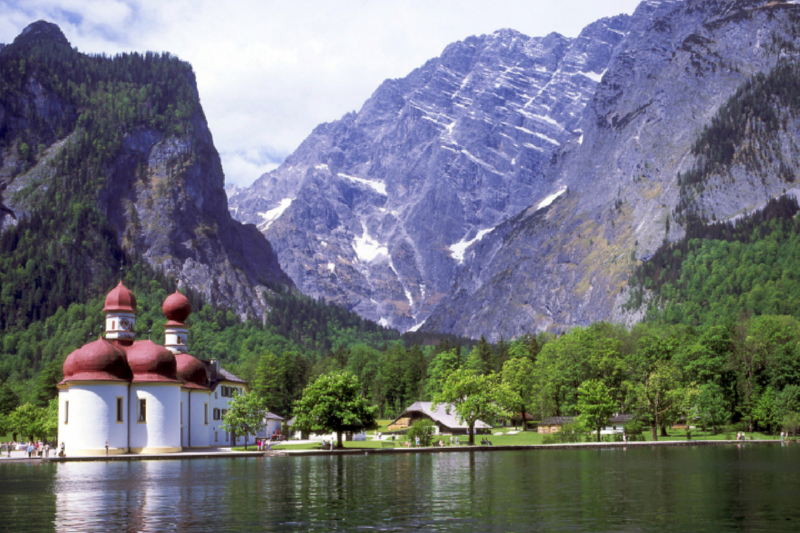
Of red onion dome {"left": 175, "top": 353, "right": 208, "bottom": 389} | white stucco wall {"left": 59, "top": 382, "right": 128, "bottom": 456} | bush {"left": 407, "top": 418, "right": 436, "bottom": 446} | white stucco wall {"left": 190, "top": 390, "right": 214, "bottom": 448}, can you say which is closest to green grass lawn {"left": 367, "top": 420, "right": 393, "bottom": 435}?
bush {"left": 407, "top": 418, "right": 436, "bottom": 446}

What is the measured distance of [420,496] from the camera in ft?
146

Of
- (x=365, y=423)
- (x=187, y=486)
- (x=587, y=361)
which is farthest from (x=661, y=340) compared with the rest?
(x=187, y=486)

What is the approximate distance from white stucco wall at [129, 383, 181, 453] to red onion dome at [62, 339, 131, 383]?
2.90 metres

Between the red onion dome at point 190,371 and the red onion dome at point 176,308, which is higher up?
the red onion dome at point 176,308

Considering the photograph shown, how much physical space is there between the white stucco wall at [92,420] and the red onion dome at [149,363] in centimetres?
347

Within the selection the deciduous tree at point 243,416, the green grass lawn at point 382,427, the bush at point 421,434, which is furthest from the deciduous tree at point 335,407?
the green grass lawn at point 382,427

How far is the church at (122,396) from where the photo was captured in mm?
93000

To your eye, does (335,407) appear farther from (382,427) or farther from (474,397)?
(382,427)

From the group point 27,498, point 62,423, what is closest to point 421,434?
point 62,423

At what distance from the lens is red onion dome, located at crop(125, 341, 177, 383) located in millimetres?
96331

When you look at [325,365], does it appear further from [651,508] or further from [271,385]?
[651,508]

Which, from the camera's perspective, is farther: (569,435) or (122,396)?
(569,435)

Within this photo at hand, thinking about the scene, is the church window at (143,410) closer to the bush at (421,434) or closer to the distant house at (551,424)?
the bush at (421,434)

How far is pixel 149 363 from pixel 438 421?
200 feet
